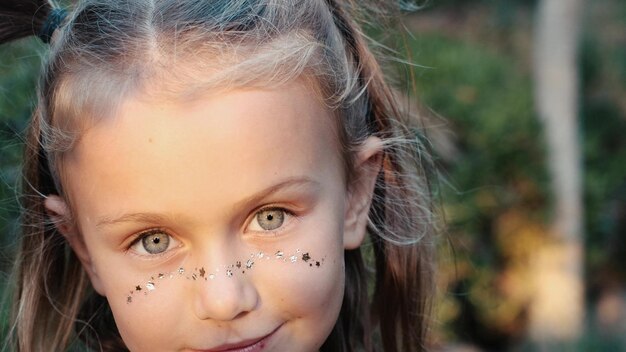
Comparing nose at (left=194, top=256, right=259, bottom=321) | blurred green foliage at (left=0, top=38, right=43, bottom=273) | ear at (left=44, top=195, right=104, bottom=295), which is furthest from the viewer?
blurred green foliage at (left=0, top=38, right=43, bottom=273)

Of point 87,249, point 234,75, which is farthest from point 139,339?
point 234,75

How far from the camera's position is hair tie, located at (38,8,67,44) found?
2281 millimetres

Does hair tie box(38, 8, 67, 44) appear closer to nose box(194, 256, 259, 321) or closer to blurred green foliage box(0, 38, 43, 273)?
blurred green foliage box(0, 38, 43, 273)

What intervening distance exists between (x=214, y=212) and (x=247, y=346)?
10.9 inches

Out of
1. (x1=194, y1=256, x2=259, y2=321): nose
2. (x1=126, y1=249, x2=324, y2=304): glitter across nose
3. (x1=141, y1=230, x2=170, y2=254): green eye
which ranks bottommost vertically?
(x1=194, y1=256, x2=259, y2=321): nose

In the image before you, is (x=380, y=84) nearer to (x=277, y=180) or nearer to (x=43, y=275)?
(x=277, y=180)

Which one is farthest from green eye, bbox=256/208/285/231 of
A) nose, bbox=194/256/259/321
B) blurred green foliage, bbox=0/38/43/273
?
blurred green foliage, bbox=0/38/43/273

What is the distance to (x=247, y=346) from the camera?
2.00 metres

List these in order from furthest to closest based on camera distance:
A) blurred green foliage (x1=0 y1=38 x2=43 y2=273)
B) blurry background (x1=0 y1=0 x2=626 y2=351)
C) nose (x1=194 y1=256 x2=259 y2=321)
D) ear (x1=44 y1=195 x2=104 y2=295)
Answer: blurry background (x1=0 y1=0 x2=626 y2=351), blurred green foliage (x1=0 y1=38 x2=43 y2=273), ear (x1=44 y1=195 x2=104 y2=295), nose (x1=194 y1=256 x2=259 y2=321)

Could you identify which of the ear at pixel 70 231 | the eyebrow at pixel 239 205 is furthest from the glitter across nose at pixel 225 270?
the ear at pixel 70 231

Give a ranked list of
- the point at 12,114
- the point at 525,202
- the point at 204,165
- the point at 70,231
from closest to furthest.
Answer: the point at 204,165, the point at 70,231, the point at 12,114, the point at 525,202

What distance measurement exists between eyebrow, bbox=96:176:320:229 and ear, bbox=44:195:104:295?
0.66ft

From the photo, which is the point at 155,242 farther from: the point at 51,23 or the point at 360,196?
the point at 51,23

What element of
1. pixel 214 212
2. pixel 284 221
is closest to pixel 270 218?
pixel 284 221
